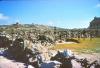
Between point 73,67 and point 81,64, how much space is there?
0.46 metres

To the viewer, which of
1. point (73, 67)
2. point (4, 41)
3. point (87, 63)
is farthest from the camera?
point (4, 41)

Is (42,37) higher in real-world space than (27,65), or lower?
higher

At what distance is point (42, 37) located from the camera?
1172 centimetres

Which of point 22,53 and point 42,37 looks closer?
point 22,53

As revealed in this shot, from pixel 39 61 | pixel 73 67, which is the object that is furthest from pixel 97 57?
pixel 39 61

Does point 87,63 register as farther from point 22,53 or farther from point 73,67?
point 22,53

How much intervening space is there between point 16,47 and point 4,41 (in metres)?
3.08

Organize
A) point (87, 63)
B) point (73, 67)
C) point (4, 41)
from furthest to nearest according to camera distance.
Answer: point (4, 41) < point (87, 63) < point (73, 67)

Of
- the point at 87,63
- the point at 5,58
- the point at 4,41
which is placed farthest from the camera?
the point at 4,41

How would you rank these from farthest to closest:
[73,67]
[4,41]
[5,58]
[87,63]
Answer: [4,41] → [5,58] → [87,63] → [73,67]

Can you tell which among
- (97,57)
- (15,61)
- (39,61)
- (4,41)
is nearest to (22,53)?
(15,61)

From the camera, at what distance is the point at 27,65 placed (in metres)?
7.27

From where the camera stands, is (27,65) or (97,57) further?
(97,57)

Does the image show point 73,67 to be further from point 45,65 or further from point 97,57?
point 97,57
